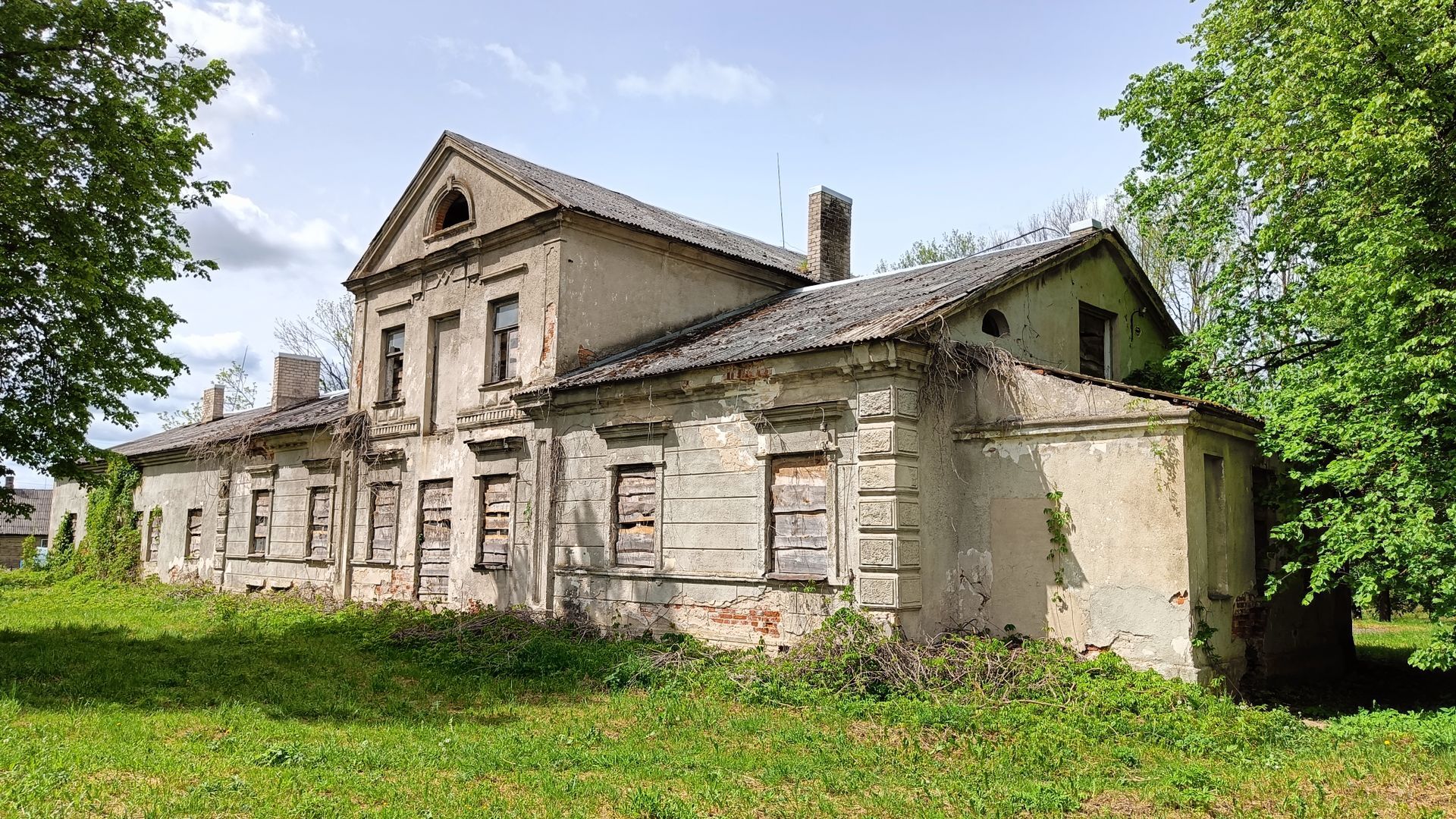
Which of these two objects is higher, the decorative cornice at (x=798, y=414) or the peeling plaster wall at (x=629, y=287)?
the peeling plaster wall at (x=629, y=287)

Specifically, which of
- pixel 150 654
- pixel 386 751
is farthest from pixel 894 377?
pixel 150 654

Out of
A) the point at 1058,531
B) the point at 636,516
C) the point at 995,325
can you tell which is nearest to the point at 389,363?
the point at 636,516

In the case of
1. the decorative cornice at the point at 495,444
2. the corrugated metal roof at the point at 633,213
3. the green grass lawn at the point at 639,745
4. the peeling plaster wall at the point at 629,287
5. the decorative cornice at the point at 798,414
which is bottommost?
the green grass lawn at the point at 639,745

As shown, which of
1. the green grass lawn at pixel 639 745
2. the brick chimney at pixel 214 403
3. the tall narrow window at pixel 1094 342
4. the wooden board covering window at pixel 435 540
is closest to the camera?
the green grass lawn at pixel 639 745

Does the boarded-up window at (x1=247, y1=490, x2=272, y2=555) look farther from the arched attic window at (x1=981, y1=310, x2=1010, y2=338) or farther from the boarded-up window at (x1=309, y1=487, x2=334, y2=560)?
the arched attic window at (x1=981, y1=310, x2=1010, y2=338)

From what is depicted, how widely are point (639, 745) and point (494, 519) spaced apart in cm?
833

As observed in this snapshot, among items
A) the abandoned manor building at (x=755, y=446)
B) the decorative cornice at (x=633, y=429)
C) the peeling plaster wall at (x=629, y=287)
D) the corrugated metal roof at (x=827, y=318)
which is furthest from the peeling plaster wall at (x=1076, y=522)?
the peeling plaster wall at (x=629, y=287)

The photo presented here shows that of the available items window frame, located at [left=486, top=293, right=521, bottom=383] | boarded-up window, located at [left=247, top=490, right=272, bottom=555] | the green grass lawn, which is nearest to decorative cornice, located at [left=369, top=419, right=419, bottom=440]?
window frame, located at [left=486, top=293, right=521, bottom=383]

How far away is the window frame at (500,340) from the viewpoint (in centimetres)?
1628

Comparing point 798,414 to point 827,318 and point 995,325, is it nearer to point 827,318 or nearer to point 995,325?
point 827,318

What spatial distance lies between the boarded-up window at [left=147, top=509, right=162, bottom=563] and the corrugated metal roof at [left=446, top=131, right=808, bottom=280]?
45.9 feet

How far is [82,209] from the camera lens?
1206 cm

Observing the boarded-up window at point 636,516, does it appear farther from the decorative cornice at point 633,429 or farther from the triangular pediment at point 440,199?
the triangular pediment at point 440,199

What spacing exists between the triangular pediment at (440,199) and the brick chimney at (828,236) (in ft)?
18.5
